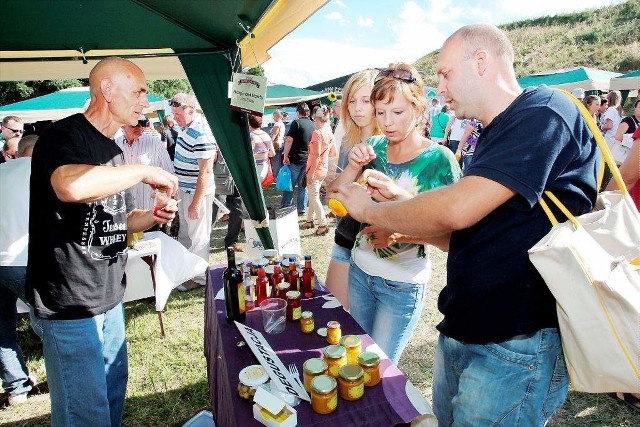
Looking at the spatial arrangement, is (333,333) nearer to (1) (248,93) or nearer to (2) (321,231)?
(1) (248,93)

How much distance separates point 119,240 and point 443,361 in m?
1.62

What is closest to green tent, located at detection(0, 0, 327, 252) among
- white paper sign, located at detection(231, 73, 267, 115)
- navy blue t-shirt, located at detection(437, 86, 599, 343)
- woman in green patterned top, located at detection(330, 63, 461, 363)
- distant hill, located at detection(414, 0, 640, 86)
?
white paper sign, located at detection(231, 73, 267, 115)

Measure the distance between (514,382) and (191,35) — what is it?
8.44ft

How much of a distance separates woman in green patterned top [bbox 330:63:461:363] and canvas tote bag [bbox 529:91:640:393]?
0.80 meters

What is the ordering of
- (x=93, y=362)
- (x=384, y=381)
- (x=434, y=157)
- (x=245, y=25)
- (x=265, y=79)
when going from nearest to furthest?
(x=384, y=381) → (x=93, y=362) → (x=434, y=157) → (x=245, y=25) → (x=265, y=79)

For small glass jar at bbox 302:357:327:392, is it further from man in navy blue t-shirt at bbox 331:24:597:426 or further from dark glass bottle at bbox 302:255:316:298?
dark glass bottle at bbox 302:255:316:298

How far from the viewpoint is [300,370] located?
60.7 inches

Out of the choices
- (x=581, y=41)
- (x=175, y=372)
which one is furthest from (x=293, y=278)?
(x=581, y=41)

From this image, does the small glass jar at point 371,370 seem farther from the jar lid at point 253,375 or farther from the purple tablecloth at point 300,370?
the jar lid at point 253,375

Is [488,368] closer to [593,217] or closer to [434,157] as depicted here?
[593,217]

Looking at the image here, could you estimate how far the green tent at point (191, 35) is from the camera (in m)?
2.04

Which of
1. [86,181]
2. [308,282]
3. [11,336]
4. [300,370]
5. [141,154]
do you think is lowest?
[11,336]

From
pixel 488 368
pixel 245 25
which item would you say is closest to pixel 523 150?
pixel 488 368

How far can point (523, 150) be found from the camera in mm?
1045
